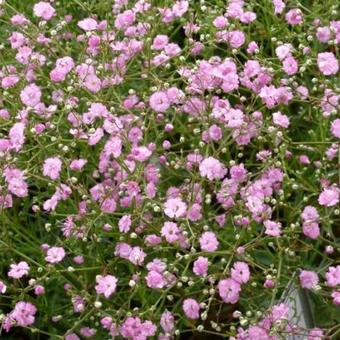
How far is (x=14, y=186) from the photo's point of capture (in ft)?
7.68

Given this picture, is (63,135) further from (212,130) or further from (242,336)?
(242,336)

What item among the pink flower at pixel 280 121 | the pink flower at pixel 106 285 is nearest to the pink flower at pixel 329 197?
the pink flower at pixel 280 121

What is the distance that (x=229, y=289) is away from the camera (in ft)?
7.09

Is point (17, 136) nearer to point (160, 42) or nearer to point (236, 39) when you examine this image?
point (160, 42)

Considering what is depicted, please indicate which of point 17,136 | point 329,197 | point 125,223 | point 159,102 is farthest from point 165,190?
point 329,197

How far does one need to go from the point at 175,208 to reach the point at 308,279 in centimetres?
44

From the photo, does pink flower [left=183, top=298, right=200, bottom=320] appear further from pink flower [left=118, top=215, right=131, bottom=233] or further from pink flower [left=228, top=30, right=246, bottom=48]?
pink flower [left=228, top=30, right=246, bottom=48]

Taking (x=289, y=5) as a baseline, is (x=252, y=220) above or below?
below

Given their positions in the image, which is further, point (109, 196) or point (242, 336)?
point (109, 196)

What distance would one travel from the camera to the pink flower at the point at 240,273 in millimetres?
2156

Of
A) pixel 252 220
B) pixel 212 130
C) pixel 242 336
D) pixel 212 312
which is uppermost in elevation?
pixel 212 130

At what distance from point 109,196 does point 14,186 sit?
294 millimetres

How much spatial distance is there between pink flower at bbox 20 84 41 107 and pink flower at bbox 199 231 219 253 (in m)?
0.80

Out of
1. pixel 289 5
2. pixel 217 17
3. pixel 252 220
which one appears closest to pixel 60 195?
pixel 252 220
